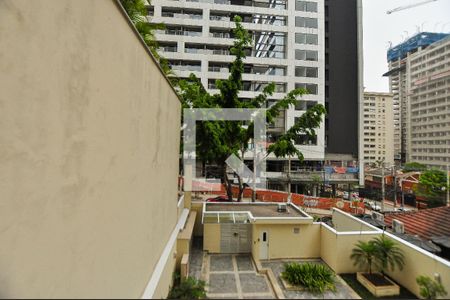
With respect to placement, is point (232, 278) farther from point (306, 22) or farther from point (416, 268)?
point (306, 22)

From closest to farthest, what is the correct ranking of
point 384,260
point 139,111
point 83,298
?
point 83,298 < point 139,111 < point 384,260

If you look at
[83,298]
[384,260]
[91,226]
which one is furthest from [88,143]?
[384,260]

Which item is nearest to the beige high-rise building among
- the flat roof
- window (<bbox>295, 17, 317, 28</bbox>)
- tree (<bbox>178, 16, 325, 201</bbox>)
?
window (<bbox>295, 17, 317, 28</bbox>)

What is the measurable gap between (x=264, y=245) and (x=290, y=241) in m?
0.98

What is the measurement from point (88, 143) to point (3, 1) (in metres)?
1.08

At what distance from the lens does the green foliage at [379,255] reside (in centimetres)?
649

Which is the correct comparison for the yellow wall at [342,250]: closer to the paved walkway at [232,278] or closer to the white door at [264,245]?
the white door at [264,245]

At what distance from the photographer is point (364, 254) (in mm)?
7098

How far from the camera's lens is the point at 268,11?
80.3 feet

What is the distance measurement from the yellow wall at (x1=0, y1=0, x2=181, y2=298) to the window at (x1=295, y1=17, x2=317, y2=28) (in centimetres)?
2591

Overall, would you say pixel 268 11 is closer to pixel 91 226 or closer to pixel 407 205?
pixel 407 205

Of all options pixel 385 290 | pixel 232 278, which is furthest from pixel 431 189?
pixel 232 278

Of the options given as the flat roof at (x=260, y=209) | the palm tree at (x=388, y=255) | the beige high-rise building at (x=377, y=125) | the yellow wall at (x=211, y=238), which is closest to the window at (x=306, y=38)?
the flat roof at (x=260, y=209)

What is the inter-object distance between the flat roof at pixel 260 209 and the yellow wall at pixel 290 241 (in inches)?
21.4
